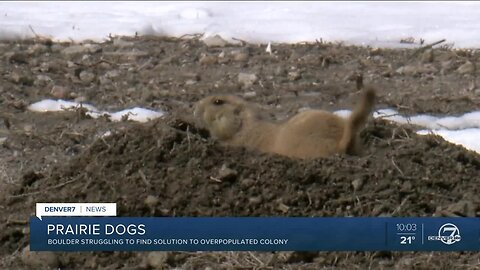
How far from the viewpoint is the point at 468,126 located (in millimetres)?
7125

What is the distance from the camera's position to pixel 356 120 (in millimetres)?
5426

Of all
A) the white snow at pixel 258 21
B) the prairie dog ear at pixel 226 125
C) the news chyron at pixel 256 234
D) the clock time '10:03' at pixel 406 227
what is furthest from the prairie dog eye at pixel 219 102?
the white snow at pixel 258 21

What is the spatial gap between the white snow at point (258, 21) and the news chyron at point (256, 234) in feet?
15.9

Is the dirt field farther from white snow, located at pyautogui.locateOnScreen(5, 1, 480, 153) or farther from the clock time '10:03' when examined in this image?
white snow, located at pyautogui.locateOnScreen(5, 1, 480, 153)

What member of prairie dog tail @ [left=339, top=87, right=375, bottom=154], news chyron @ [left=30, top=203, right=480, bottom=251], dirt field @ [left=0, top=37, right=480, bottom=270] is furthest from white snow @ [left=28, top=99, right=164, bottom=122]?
news chyron @ [left=30, top=203, right=480, bottom=251]

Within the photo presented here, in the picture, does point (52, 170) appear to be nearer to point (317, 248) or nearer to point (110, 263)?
point (110, 263)

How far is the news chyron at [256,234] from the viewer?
475 centimetres

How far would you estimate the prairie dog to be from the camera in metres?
5.51

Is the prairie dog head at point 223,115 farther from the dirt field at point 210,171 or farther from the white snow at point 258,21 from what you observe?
the white snow at point 258,21

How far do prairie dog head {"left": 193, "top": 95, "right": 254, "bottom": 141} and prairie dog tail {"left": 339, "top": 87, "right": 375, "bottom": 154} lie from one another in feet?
2.87

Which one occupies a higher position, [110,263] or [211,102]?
[211,102]

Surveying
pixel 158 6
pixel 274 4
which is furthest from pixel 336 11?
pixel 158 6

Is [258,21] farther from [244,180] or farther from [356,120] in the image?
[244,180]

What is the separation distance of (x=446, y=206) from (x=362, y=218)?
467 millimetres
